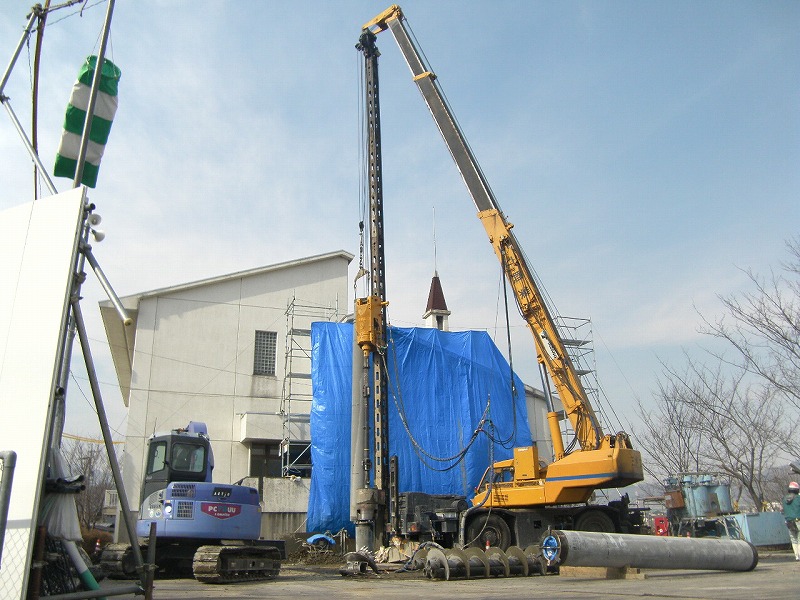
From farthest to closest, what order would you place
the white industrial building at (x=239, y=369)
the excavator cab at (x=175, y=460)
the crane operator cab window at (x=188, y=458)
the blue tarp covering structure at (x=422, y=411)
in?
the white industrial building at (x=239, y=369) < the blue tarp covering structure at (x=422, y=411) < the crane operator cab window at (x=188, y=458) < the excavator cab at (x=175, y=460)

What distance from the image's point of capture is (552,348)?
18375mm

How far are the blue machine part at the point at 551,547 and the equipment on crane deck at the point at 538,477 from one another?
6.11 m

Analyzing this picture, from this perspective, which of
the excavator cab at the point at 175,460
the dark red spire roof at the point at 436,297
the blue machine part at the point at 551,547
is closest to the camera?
the blue machine part at the point at 551,547

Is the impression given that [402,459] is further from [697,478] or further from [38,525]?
[38,525]

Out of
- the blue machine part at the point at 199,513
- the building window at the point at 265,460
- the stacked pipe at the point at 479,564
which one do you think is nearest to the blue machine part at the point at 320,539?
the building window at the point at 265,460

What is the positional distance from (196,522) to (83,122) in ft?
26.4

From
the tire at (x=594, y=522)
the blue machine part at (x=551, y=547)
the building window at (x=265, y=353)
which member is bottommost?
the blue machine part at (x=551, y=547)

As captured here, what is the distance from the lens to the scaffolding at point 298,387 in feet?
85.6

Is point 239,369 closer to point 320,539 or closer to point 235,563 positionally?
point 320,539

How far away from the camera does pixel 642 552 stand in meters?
10.6

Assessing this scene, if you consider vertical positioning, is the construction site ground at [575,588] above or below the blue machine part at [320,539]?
below

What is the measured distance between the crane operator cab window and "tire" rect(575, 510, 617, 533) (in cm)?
951

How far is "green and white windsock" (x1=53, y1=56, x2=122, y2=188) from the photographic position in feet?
26.9

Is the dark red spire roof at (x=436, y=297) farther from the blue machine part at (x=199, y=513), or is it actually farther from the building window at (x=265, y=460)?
the blue machine part at (x=199, y=513)
